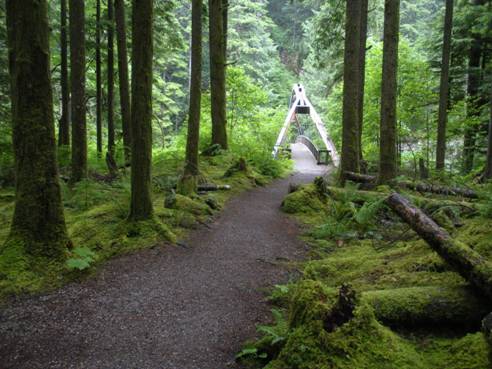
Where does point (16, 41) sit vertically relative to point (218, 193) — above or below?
above

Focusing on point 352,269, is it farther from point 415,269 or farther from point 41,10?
point 41,10

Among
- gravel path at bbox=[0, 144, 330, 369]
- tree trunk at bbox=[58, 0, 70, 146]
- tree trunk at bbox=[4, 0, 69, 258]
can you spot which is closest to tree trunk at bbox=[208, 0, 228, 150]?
tree trunk at bbox=[58, 0, 70, 146]

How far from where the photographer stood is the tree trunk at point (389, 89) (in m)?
10.1

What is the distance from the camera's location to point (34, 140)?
16.8 feet

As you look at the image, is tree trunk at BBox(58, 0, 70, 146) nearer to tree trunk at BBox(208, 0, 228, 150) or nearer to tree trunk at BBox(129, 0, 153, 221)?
tree trunk at BBox(208, 0, 228, 150)

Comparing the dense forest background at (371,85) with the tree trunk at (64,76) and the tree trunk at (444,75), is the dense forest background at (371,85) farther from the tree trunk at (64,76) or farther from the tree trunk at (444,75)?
the tree trunk at (444,75)

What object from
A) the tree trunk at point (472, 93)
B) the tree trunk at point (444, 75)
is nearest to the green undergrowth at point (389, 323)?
the tree trunk at point (444, 75)

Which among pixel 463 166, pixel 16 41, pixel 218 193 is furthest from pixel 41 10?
pixel 463 166

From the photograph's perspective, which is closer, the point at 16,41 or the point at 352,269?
the point at 16,41

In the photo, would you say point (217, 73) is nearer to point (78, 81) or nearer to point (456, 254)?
point (78, 81)

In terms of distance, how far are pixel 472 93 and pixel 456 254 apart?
52.7 feet

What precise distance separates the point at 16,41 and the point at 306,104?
26772 millimetres

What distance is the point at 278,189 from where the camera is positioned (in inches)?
541

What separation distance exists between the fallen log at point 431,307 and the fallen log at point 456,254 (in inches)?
5.9
